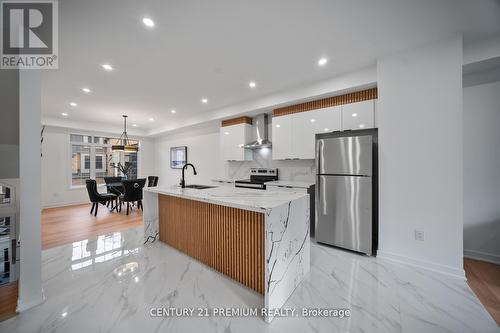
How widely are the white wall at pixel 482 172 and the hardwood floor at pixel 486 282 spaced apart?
8.7 inches

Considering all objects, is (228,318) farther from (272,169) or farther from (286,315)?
(272,169)

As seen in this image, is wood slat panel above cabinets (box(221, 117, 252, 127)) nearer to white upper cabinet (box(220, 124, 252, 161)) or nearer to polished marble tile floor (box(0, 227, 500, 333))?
white upper cabinet (box(220, 124, 252, 161))

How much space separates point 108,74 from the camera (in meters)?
2.96

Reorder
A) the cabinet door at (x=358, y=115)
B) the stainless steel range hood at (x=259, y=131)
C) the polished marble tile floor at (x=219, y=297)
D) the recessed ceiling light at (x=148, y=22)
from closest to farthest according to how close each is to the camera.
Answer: the polished marble tile floor at (x=219, y=297) < the recessed ceiling light at (x=148, y=22) < the cabinet door at (x=358, y=115) < the stainless steel range hood at (x=259, y=131)

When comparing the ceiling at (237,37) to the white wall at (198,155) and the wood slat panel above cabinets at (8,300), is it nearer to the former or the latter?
the white wall at (198,155)

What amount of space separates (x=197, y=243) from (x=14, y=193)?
172 cm

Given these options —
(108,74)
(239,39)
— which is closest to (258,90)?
(239,39)

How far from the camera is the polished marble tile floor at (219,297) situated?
147 cm

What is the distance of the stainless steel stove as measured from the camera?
12.8 feet

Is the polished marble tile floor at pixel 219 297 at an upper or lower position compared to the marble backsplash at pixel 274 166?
lower

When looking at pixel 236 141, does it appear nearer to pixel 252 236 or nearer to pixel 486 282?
pixel 252 236

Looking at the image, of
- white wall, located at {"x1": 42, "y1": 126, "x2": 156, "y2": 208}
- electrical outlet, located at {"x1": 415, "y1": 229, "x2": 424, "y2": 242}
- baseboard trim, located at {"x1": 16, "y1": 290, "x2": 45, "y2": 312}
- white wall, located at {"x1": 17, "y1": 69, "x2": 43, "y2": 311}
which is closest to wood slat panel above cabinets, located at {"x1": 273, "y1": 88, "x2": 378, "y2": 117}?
electrical outlet, located at {"x1": 415, "y1": 229, "x2": 424, "y2": 242}

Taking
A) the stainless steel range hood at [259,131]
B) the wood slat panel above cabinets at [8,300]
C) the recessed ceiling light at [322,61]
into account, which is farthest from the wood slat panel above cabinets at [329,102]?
the wood slat panel above cabinets at [8,300]

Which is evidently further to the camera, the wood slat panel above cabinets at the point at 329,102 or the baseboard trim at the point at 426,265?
the wood slat panel above cabinets at the point at 329,102
